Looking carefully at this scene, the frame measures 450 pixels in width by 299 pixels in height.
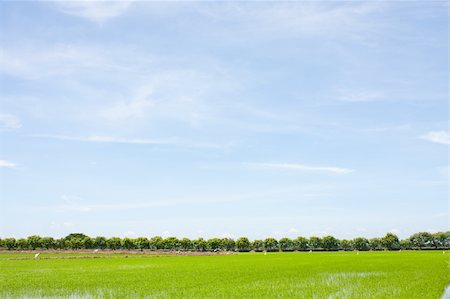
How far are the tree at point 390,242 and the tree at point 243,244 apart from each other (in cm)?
2969

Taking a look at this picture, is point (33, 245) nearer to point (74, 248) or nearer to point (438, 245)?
point (74, 248)

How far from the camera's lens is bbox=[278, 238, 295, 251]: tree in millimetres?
95750

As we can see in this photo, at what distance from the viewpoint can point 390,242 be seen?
3698 inches

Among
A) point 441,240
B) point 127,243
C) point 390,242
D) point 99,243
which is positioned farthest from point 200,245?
point 441,240

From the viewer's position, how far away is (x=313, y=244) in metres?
94.1

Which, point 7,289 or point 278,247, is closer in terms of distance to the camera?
point 7,289

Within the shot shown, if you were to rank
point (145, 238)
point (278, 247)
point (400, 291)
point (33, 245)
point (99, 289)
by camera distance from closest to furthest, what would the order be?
point (400, 291)
point (99, 289)
point (33, 245)
point (145, 238)
point (278, 247)

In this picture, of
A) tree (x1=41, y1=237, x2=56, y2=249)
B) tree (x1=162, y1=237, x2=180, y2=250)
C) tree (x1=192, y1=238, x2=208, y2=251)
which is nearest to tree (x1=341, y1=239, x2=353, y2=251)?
tree (x1=192, y1=238, x2=208, y2=251)

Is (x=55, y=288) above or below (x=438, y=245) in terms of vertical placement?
above

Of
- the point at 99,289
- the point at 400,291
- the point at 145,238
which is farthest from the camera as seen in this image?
the point at 145,238

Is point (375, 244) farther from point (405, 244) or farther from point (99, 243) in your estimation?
point (99, 243)

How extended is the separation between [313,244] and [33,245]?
57.8 meters

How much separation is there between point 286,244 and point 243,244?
1002cm

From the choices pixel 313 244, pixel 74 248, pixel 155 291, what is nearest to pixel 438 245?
pixel 313 244
